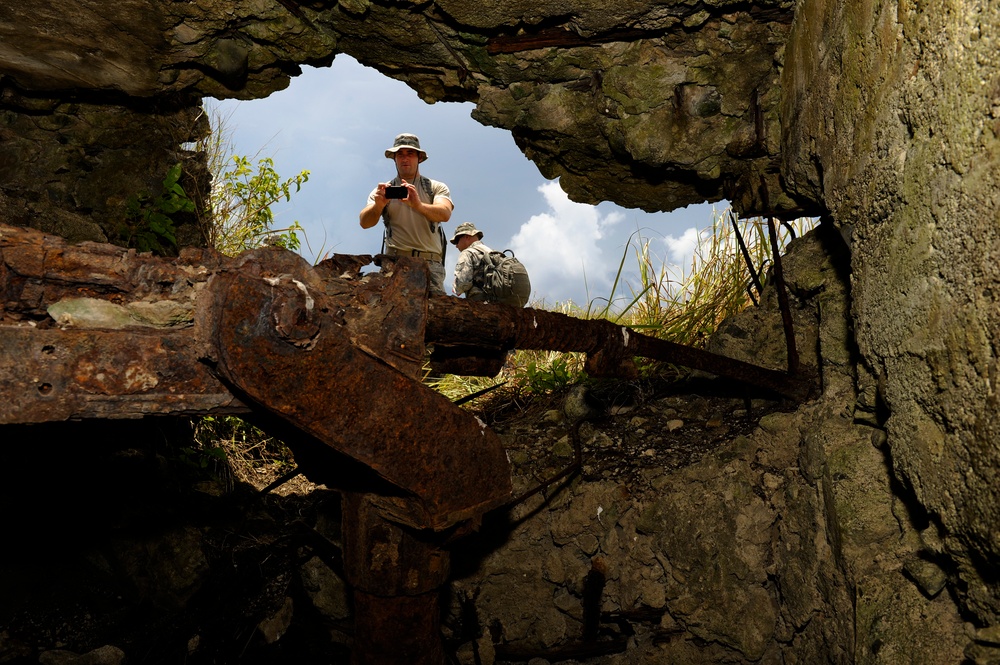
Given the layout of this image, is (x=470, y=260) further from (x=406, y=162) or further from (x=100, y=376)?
(x=100, y=376)

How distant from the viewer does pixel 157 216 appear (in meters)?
3.50

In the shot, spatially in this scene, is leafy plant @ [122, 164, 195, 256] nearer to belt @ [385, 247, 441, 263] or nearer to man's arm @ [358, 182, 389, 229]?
man's arm @ [358, 182, 389, 229]

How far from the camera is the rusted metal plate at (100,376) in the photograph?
1227mm

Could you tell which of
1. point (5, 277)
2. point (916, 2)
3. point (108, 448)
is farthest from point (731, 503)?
point (108, 448)

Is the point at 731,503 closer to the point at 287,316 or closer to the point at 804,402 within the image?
the point at 804,402

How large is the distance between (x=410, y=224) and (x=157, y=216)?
1.46m

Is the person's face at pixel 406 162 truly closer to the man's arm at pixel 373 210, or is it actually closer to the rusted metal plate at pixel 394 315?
the man's arm at pixel 373 210

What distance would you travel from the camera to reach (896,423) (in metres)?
1.67

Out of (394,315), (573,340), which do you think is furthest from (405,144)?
(394,315)

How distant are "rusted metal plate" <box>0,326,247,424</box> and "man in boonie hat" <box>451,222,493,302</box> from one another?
11.5 feet

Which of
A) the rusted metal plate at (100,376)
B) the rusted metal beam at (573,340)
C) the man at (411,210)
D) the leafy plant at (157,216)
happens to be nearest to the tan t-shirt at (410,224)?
the man at (411,210)

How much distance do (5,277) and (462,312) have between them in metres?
0.91

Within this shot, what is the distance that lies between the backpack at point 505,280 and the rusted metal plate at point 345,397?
124 inches

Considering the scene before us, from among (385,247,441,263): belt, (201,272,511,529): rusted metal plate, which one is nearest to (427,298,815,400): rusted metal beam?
(201,272,511,529): rusted metal plate
